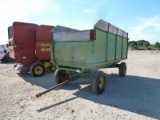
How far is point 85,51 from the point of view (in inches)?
222

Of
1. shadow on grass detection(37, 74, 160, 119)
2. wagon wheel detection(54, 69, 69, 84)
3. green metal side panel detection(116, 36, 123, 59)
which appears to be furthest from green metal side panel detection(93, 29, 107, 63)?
wagon wheel detection(54, 69, 69, 84)

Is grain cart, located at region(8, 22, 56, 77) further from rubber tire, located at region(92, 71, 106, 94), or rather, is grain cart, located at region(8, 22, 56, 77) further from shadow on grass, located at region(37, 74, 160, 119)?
rubber tire, located at region(92, 71, 106, 94)

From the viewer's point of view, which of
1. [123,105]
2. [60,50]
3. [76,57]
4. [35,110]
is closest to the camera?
[35,110]

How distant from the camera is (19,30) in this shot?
8.73 metres

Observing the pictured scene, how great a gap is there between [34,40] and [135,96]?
593cm

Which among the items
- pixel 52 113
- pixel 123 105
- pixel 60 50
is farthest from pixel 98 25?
pixel 52 113

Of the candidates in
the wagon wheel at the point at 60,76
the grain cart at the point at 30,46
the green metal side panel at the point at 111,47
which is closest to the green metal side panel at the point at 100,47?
the green metal side panel at the point at 111,47

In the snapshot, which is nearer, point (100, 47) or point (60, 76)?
point (100, 47)

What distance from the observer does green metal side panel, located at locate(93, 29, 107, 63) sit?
18.5ft

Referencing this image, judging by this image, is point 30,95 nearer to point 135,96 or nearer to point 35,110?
point 35,110

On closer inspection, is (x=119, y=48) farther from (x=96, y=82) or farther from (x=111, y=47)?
(x=96, y=82)

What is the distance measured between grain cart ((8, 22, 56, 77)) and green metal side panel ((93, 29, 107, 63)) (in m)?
4.06

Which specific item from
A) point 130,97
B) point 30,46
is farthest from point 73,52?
point 30,46

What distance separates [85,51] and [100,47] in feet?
2.11
